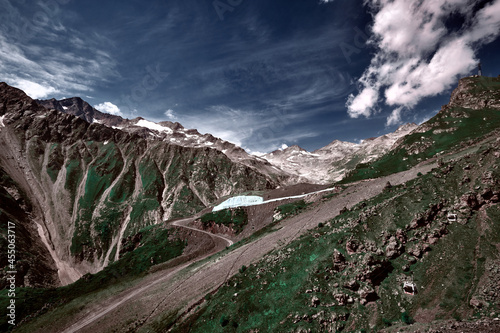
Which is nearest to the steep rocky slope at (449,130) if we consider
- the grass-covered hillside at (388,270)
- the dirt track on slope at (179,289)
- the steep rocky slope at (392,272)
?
the dirt track on slope at (179,289)

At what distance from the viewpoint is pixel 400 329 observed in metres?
18.4

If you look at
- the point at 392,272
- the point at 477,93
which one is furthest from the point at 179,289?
the point at 477,93

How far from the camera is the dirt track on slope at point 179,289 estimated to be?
122 ft

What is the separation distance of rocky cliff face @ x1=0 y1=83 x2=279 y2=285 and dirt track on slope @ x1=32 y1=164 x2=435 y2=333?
56.2m

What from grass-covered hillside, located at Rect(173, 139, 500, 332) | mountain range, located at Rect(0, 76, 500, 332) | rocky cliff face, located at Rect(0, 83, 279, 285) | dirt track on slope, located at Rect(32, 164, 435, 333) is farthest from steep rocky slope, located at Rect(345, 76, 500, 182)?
rocky cliff face, located at Rect(0, 83, 279, 285)

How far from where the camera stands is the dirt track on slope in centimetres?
3725

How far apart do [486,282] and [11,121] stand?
804ft

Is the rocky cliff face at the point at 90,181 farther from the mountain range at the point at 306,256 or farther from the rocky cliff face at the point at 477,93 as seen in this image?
the rocky cliff face at the point at 477,93

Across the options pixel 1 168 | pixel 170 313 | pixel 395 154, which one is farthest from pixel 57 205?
pixel 395 154

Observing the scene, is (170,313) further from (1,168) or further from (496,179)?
(1,168)

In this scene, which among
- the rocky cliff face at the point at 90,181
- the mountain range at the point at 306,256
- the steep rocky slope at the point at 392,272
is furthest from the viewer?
the rocky cliff face at the point at 90,181

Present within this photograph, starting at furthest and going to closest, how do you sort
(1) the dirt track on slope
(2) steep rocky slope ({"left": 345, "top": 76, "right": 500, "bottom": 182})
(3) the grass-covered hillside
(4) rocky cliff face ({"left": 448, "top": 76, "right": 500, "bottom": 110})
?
(4) rocky cliff face ({"left": 448, "top": 76, "right": 500, "bottom": 110}) < (2) steep rocky slope ({"left": 345, "top": 76, "right": 500, "bottom": 182}) < (1) the dirt track on slope < (3) the grass-covered hillside

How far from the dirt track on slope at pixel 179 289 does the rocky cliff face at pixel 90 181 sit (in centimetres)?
5616

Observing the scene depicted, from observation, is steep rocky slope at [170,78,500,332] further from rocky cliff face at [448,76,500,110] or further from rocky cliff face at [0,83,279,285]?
rocky cliff face at [448,76,500,110]
